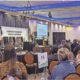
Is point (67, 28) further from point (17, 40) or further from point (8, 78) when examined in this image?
point (8, 78)

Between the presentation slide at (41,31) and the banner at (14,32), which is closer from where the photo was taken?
the banner at (14,32)

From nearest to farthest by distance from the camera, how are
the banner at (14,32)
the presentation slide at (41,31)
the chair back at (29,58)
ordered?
the chair back at (29,58) → the banner at (14,32) → the presentation slide at (41,31)

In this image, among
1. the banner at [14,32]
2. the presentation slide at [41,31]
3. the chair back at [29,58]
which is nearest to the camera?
the chair back at [29,58]

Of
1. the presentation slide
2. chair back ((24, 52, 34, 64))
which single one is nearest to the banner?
the presentation slide

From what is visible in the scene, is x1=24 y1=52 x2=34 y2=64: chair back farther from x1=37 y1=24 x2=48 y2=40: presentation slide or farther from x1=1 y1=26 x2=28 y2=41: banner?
x1=37 y1=24 x2=48 y2=40: presentation slide

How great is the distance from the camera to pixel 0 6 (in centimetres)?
1430

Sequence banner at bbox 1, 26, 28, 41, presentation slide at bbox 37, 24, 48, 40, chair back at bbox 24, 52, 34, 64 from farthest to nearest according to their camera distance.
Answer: presentation slide at bbox 37, 24, 48, 40, banner at bbox 1, 26, 28, 41, chair back at bbox 24, 52, 34, 64

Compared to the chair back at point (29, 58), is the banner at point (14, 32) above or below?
above

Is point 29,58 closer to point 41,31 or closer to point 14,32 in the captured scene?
point 14,32

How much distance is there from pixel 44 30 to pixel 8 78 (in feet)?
62.6

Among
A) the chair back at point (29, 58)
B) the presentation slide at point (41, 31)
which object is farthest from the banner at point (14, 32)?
the chair back at point (29, 58)

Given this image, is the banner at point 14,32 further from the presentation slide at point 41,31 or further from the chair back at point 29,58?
the chair back at point 29,58

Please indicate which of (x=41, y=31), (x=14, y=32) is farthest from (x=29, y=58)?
(x=41, y=31)

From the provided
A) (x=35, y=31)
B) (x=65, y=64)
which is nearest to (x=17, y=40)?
(x=35, y=31)
